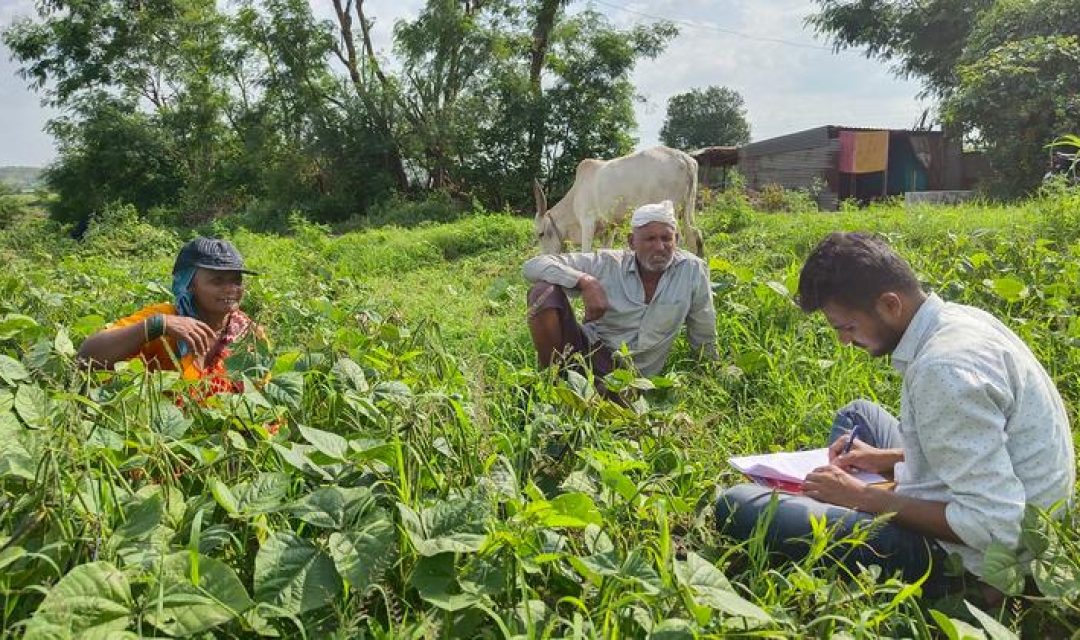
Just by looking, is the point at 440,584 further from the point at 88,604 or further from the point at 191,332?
→ the point at 191,332

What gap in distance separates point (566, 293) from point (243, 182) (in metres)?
21.0

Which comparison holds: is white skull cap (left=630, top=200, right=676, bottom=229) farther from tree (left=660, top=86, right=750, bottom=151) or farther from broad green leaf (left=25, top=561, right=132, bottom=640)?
tree (left=660, top=86, right=750, bottom=151)

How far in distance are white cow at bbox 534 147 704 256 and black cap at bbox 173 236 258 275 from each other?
544cm

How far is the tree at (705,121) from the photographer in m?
47.9

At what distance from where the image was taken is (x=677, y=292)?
3561mm

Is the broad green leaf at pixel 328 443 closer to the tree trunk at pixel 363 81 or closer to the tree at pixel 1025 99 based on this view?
the tree at pixel 1025 99

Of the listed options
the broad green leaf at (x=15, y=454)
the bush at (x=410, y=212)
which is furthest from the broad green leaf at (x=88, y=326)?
the bush at (x=410, y=212)

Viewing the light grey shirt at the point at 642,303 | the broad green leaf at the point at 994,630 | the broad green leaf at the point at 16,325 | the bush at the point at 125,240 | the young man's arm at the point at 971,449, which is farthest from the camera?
the bush at the point at 125,240

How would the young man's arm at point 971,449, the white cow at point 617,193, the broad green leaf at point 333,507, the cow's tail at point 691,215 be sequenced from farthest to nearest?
1. the white cow at point 617,193
2. the cow's tail at point 691,215
3. the young man's arm at point 971,449
4. the broad green leaf at point 333,507

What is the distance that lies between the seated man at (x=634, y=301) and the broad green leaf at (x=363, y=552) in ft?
6.66

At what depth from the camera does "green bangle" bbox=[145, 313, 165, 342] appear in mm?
2514

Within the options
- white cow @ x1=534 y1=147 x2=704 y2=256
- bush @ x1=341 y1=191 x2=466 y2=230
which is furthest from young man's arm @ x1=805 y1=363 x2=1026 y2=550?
bush @ x1=341 y1=191 x2=466 y2=230

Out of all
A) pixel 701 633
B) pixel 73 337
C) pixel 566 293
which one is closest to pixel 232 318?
pixel 73 337

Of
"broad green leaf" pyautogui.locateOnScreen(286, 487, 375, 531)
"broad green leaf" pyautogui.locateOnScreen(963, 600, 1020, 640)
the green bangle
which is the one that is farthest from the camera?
the green bangle
